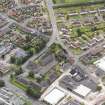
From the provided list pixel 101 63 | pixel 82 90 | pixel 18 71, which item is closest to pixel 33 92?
pixel 18 71

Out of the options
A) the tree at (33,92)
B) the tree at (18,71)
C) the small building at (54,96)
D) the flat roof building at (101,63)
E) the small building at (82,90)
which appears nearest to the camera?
the small building at (54,96)

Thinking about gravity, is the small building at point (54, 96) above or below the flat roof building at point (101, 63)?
below

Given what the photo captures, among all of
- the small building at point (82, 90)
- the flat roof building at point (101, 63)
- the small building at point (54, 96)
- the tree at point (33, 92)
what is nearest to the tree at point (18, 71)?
the tree at point (33, 92)

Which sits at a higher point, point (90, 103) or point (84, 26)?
point (84, 26)

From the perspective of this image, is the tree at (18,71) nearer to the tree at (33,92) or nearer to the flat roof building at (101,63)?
the tree at (33,92)

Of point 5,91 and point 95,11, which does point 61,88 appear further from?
point 95,11

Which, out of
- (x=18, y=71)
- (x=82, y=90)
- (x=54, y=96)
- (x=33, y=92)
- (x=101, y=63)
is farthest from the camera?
(x=101, y=63)

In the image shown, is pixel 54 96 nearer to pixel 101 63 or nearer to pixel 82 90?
pixel 82 90

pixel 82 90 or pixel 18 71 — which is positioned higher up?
pixel 18 71

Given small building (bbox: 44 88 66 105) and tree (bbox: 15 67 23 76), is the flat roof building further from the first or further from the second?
tree (bbox: 15 67 23 76)

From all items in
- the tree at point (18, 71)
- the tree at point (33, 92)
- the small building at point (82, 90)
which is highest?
the tree at point (18, 71)

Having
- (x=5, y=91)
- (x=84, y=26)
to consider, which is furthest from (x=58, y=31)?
(x=5, y=91)
